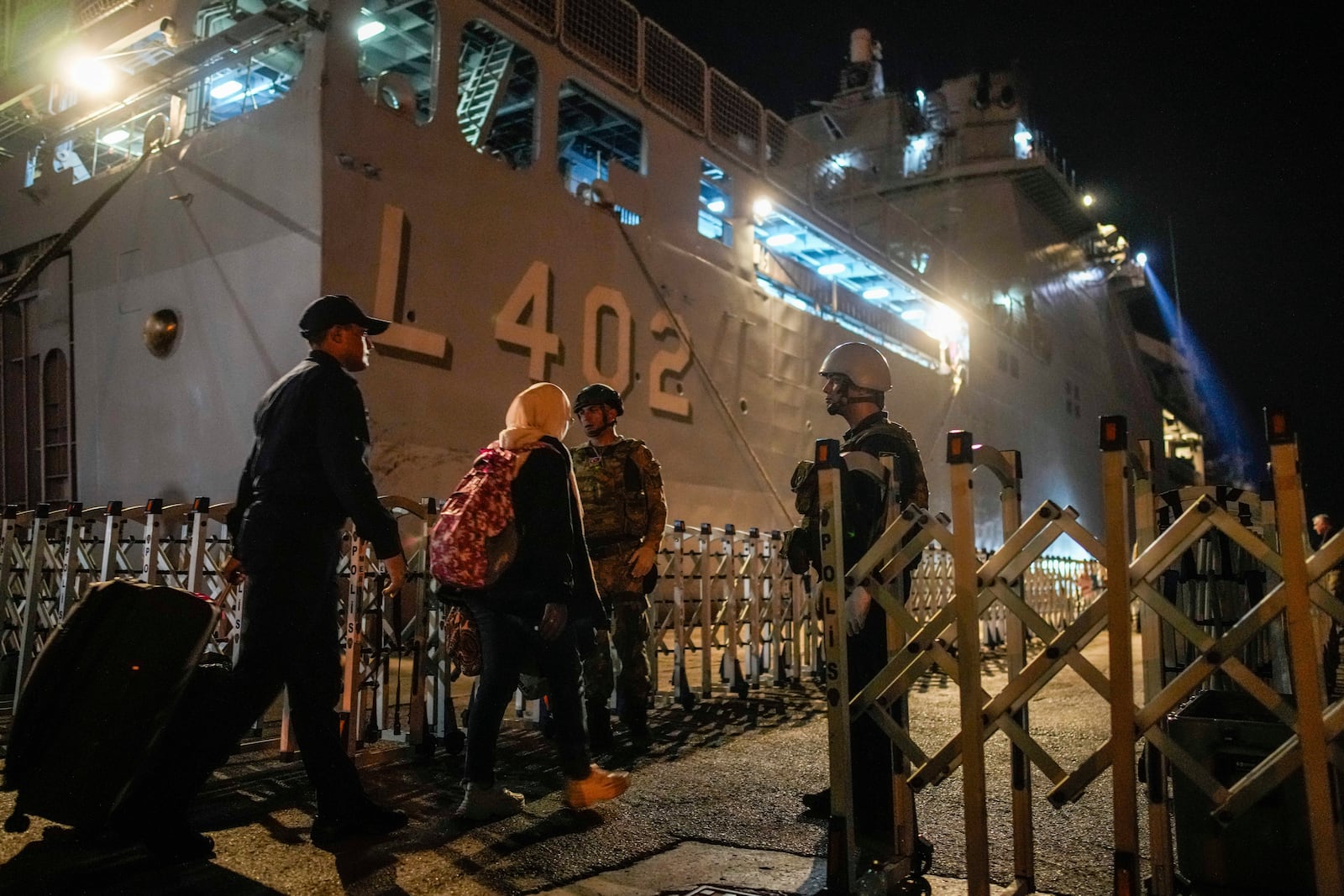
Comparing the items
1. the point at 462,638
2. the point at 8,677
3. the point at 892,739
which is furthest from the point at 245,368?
the point at 892,739

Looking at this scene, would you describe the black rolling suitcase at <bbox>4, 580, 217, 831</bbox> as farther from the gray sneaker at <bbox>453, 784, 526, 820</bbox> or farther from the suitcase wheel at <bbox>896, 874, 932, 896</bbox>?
the suitcase wheel at <bbox>896, 874, 932, 896</bbox>

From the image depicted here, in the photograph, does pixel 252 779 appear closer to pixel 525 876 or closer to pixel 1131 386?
pixel 525 876

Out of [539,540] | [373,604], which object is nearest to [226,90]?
[373,604]

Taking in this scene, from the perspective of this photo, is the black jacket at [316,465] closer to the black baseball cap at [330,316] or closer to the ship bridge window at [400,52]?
the black baseball cap at [330,316]

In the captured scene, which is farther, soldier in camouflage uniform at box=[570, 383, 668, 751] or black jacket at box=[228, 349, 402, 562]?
soldier in camouflage uniform at box=[570, 383, 668, 751]

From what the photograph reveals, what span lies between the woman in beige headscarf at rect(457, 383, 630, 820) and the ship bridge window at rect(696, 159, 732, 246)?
30.2ft

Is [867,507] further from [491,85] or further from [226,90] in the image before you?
[226,90]

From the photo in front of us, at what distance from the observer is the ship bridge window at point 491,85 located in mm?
8907

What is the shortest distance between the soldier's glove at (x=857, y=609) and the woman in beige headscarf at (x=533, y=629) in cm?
104

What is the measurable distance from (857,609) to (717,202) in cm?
1020

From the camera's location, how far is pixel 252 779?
390 centimetres

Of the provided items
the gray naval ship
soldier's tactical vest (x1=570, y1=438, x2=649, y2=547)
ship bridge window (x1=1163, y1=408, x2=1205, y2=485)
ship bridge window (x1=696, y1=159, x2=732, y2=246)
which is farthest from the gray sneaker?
ship bridge window (x1=1163, y1=408, x2=1205, y2=485)

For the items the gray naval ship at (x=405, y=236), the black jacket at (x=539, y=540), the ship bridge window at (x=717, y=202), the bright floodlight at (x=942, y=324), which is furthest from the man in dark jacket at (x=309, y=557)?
the bright floodlight at (x=942, y=324)

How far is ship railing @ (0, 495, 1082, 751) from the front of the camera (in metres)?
4.49
